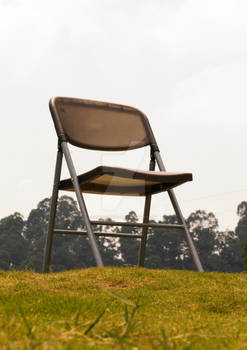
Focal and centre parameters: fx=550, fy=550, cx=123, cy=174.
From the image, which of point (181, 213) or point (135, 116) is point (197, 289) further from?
point (135, 116)

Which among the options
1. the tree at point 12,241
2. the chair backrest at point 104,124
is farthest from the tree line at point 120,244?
the chair backrest at point 104,124

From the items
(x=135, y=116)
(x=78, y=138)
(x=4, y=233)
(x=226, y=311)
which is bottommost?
(x=226, y=311)

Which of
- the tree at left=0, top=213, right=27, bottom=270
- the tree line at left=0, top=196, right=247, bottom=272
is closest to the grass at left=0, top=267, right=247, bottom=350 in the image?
the tree line at left=0, top=196, right=247, bottom=272

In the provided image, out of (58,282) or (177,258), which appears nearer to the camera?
(58,282)

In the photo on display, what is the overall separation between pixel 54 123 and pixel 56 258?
237 ft

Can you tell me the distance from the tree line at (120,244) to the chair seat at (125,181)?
64278mm

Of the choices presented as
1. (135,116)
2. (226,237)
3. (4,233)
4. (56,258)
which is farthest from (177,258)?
(135,116)

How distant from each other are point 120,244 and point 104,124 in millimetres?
72006

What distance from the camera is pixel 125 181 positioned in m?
4.35

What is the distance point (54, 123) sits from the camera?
182 inches

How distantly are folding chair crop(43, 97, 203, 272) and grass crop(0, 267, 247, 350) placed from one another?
0.66 m

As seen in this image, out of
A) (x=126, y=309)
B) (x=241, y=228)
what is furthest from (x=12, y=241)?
(x=126, y=309)

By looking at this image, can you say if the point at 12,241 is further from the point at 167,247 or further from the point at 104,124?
the point at 104,124

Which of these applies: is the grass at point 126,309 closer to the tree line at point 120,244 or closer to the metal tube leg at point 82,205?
the metal tube leg at point 82,205
